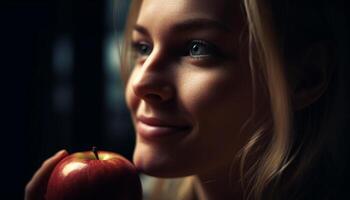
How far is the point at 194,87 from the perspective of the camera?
84 centimetres

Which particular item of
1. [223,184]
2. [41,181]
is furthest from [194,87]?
[41,181]

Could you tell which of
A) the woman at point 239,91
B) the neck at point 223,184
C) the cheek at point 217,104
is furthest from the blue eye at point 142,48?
the neck at point 223,184

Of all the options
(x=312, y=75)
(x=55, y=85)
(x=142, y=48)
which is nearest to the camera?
(x=312, y=75)

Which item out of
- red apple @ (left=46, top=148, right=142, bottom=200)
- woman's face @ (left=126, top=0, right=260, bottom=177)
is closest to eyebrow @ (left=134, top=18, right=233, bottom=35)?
woman's face @ (left=126, top=0, right=260, bottom=177)

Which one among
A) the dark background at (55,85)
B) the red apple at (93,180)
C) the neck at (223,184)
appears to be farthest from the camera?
the dark background at (55,85)

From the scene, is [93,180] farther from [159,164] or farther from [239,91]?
[239,91]

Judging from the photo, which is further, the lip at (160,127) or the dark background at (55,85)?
the dark background at (55,85)

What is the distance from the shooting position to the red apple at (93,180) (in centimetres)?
79

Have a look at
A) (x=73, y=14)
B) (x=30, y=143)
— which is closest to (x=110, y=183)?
(x=30, y=143)

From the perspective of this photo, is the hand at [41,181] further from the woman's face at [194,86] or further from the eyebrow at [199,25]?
the eyebrow at [199,25]

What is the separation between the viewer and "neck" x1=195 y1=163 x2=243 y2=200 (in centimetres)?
94

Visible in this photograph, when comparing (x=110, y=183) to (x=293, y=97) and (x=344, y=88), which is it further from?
(x=344, y=88)

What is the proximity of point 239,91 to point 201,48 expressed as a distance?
10cm

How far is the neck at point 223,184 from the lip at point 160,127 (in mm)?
138
